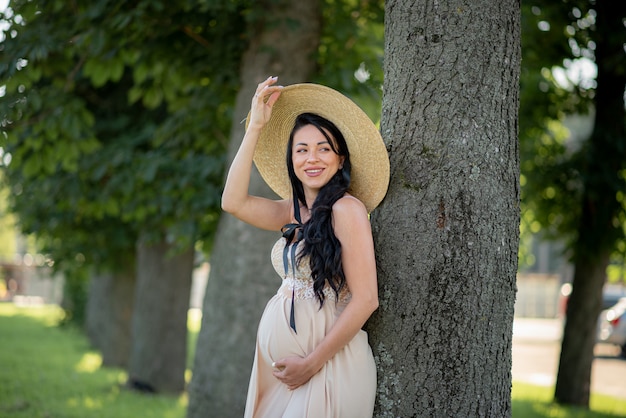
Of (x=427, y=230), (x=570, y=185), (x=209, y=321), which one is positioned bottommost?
(x=209, y=321)

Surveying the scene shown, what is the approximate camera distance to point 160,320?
427 inches

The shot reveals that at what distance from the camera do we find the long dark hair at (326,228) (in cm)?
306

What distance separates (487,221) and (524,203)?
825 cm

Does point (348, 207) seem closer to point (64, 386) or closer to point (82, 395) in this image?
point (82, 395)

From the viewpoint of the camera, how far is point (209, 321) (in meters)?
6.84

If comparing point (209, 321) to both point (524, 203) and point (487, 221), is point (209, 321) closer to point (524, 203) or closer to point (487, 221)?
point (487, 221)

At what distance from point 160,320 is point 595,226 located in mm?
6151

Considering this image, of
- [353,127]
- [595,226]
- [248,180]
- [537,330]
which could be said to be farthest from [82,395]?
[537,330]

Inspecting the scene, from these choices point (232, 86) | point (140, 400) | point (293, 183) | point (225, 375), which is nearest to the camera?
point (293, 183)

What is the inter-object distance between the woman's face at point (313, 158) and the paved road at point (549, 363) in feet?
29.9

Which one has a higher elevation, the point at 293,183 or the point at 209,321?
the point at 293,183

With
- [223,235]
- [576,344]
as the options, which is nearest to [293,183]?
[223,235]

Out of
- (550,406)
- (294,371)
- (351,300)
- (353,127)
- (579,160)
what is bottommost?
(550,406)

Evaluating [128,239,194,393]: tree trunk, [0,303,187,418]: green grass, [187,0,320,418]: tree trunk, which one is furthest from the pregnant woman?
[128,239,194,393]: tree trunk
